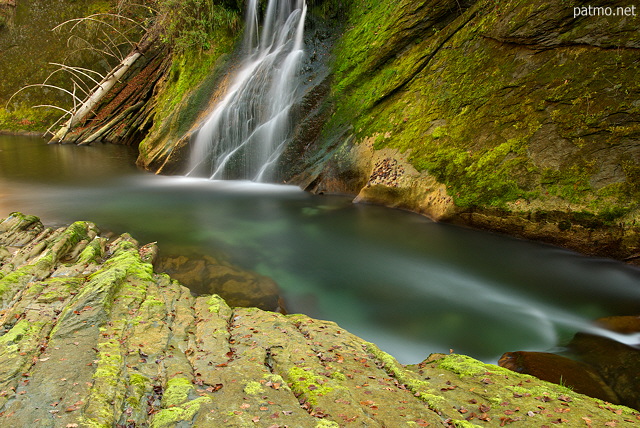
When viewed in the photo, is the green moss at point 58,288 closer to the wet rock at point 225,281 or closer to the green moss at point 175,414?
the wet rock at point 225,281

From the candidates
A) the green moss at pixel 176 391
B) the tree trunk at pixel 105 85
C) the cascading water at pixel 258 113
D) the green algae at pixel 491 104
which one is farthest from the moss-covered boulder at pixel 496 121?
the tree trunk at pixel 105 85

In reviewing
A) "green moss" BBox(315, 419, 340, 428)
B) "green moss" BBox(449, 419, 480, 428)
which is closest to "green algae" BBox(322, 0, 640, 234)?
"green moss" BBox(449, 419, 480, 428)

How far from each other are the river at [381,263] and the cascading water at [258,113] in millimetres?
974

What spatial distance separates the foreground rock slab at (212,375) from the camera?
2.54 meters

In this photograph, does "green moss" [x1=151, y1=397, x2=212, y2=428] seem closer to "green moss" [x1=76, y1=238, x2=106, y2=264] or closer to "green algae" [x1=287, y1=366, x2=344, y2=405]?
"green algae" [x1=287, y1=366, x2=344, y2=405]

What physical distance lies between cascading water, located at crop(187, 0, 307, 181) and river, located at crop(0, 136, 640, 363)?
0.97 meters

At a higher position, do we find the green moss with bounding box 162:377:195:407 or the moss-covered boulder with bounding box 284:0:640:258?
the moss-covered boulder with bounding box 284:0:640:258

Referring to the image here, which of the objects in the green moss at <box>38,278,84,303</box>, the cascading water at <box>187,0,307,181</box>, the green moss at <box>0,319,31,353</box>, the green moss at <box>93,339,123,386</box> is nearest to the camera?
the green moss at <box>93,339,123,386</box>

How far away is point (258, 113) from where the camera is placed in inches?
459

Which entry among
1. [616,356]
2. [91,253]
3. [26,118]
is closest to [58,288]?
[91,253]

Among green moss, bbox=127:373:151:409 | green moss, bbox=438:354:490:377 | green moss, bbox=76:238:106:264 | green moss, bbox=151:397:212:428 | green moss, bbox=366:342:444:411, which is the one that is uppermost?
green moss, bbox=76:238:106:264

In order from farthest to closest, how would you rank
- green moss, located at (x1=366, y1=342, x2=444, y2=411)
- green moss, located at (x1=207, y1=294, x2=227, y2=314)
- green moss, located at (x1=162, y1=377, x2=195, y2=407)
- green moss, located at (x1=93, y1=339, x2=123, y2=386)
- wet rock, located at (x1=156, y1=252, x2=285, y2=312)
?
wet rock, located at (x1=156, y1=252, x2=285, y2=312) < green moss, located at (x1=207, y1=294, x2=227, y2=314) < green moss, located at (x1=366, y1=342, x2=444, y2=411) < green moss, located at (x1=93, y1=339, x2=123, y2=386) < green moss, located at (x1=162, y1=377, x2=195, y2=407)

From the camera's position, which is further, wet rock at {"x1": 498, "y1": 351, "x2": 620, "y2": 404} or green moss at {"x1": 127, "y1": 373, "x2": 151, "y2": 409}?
wet rock at {"x1": 498, "y1": 351, "x2": 620, "y2": 404}

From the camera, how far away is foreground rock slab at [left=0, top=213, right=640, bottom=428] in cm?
254
